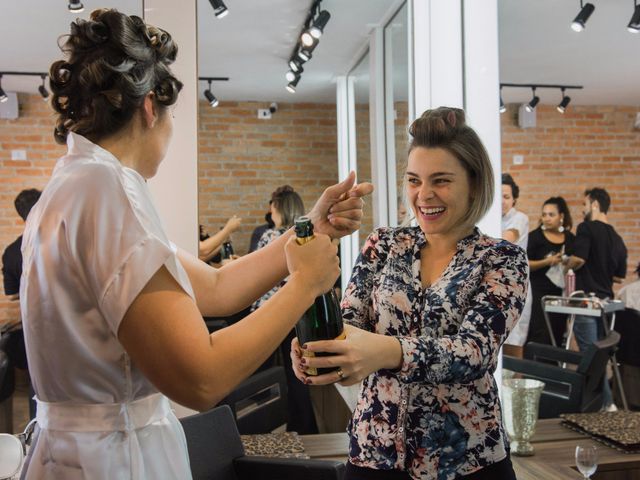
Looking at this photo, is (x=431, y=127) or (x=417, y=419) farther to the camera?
(x=431, y=127)

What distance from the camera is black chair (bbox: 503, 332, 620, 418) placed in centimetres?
231

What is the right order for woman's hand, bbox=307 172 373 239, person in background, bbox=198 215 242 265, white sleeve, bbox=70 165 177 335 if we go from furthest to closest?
person in background, bbox=198 215 242 265 → woman's hand, bbox=307 172 373 239 → white sleeve, bbox=70 165 177 335

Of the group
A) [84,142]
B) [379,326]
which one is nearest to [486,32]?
[379,326]

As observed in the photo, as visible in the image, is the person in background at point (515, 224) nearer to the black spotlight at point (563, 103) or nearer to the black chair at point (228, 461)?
the black spotlight at point (563, 103)

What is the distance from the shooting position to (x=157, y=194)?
90.7 inches

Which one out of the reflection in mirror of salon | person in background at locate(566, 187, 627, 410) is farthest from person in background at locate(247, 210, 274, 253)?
person in background at locate(566, 187, 627, 410)

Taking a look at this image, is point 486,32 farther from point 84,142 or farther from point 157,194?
point 84,142

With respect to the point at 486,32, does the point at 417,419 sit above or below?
below

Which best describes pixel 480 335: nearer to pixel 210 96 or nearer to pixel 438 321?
pixel 438 321

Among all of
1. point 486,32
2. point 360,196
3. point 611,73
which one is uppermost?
point 486,32

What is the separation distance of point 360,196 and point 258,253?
0.23 metres

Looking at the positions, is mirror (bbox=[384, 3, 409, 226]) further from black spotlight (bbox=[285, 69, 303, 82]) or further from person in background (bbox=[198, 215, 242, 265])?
person in background (bbox=[198, 215, 242, 265])

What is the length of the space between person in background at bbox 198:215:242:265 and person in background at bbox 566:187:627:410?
124 cm

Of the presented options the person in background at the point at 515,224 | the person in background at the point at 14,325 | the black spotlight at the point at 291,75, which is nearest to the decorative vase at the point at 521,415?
the person in background at the point at 515,224
